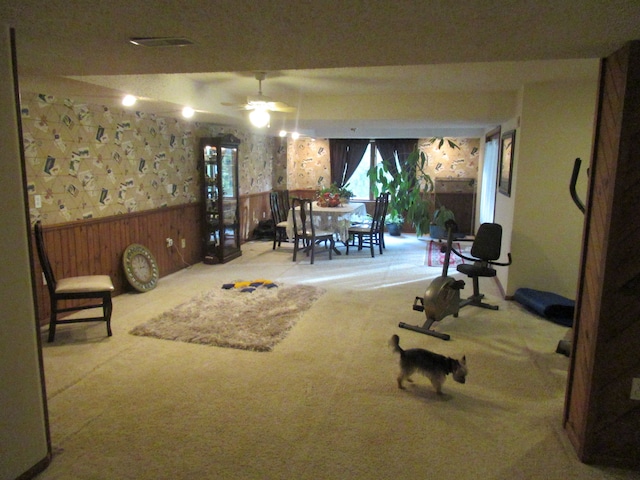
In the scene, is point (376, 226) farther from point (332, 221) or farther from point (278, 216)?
point (278, 216)

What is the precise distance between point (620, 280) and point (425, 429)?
3.96 ft

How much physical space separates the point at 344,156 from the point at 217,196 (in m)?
4.13

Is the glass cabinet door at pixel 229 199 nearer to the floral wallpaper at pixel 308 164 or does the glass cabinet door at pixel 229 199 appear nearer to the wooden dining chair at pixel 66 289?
the wooden dining chair at pixel 66 289

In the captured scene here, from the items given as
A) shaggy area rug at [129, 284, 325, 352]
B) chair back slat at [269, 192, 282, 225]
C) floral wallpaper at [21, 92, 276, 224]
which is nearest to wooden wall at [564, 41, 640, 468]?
shaggy area rug at [129, 284, 325, 352]

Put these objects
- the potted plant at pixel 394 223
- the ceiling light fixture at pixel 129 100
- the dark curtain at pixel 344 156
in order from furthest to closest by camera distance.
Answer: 1. the dark curtain at pixel 344 156
2. the potted plant at pixel 394 223
3. the ceiling light fixture at pixel 129 100

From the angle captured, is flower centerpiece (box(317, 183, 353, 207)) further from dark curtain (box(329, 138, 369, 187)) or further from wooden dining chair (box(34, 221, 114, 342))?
wooden dining chair (box(34, 221, 114, 342))

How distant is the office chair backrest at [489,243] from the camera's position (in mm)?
4359

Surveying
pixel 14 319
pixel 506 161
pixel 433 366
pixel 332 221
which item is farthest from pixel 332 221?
pixel 14 319

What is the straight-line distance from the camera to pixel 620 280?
1987 millimetres

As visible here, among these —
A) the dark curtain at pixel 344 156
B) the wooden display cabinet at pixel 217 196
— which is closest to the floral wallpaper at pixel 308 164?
the dark curtain at pixel 344 156

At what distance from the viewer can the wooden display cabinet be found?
6086 millimetres

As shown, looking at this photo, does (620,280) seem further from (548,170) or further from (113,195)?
(113,195)

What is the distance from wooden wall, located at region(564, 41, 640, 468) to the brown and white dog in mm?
633

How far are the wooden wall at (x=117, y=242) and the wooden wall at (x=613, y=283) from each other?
317 cm
